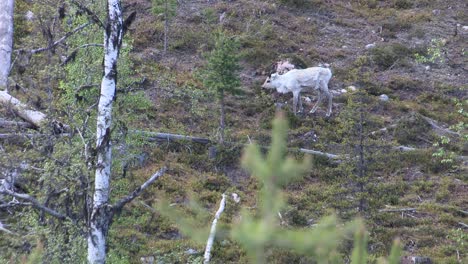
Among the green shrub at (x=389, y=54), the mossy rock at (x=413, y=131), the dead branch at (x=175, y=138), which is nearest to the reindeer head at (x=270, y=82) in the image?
the mossy rock at (x=413, y=131)

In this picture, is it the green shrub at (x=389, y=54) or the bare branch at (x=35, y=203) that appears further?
the green shrub at (x=389, y=54)

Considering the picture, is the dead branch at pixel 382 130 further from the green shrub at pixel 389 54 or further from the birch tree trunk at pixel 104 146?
the birch tree trunk at pixel 104 146

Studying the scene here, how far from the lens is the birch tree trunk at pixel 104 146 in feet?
23.9

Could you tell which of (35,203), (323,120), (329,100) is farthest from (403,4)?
(35,203)

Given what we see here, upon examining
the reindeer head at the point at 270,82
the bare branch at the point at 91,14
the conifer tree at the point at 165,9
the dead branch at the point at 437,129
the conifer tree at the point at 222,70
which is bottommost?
the dead branch at the point at 437,129

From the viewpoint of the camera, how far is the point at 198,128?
52.8 feet

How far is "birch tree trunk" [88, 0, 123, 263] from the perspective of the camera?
7281 mm

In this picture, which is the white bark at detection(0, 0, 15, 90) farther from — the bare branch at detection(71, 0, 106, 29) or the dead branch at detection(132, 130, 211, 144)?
the bare branch at detection(71, 0, 106, 29)

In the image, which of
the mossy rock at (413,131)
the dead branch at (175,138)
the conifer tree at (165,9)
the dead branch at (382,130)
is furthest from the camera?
the conifer tree at (165,9)

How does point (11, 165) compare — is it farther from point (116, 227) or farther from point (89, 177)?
point (116, 227)

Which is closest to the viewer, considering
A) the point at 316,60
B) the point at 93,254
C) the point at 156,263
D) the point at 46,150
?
the point at 93,254

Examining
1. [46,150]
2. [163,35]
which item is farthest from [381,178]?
[163,35]

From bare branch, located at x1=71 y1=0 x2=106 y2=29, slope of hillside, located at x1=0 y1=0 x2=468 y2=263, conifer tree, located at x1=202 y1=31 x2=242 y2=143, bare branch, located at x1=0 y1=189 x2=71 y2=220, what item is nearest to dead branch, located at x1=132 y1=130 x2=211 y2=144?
slope of hillside, located at x1=0 y1=0 x2=468 y2=263

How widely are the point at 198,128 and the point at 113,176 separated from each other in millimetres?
6633
